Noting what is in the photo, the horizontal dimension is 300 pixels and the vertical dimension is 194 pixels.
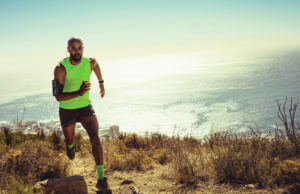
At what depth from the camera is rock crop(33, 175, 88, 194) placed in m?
3.13

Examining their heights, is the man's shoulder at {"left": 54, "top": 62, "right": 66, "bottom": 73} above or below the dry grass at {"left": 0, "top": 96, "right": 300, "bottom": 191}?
above

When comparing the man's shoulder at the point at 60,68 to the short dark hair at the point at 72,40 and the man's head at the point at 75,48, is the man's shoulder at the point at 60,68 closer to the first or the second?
the man's head at the point at 75,48

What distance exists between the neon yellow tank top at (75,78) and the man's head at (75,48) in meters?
0.10

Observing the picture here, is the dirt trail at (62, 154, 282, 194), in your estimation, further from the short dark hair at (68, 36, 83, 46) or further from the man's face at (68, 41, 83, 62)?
the short dark hair at (68, 36, 83, 46)

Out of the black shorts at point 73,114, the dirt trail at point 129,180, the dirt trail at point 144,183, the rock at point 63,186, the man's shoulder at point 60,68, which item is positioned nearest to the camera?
the rock at point 63,186

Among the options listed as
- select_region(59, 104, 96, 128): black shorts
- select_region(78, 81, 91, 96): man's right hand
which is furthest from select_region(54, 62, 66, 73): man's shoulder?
select_region(59, 104, 96, 128): black shorts

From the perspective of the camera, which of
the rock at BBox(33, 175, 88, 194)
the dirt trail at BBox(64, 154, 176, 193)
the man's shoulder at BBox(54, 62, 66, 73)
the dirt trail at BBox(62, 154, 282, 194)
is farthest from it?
the dirt trail at BBox(64, 154, 176, 193)

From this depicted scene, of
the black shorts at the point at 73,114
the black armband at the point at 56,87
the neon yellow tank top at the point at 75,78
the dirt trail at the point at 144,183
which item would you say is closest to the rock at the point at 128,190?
the dirt trail at the point at 144,183

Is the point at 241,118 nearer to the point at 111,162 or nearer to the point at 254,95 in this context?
the point at 254,95

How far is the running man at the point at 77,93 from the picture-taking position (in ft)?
10.8

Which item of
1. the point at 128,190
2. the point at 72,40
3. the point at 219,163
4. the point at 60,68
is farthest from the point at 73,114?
the point at 219,163

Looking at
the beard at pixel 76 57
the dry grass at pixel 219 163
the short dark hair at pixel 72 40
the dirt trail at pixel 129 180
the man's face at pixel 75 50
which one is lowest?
the dirt trail at pixel 129 180

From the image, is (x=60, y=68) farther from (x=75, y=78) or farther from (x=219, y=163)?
(x=219, y=163)

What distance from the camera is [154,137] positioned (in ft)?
24.1
